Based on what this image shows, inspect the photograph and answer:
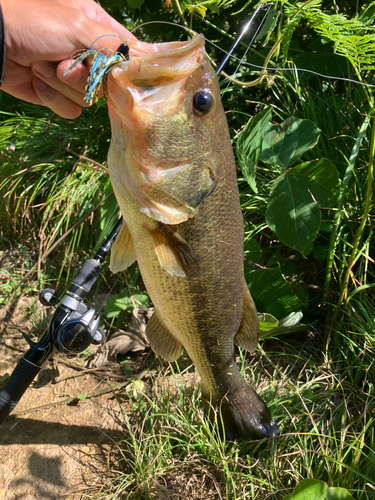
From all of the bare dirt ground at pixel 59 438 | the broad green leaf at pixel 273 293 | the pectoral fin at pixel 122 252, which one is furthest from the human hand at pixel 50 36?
the bare dirt ground at pixel 59 438

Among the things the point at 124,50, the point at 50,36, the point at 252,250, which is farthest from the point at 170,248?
the point at 252,250

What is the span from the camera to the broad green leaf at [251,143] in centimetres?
216

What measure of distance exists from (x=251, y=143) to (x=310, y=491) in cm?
171

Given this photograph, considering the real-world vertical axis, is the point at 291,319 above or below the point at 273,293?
below

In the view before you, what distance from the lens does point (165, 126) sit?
4.03ft

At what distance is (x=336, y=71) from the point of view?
2.63 metres

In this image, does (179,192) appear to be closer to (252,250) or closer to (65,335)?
(65,335)

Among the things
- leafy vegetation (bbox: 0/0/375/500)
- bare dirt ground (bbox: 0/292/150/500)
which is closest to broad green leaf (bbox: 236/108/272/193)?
leafy vegetation (bbox: 0/0/375/500)

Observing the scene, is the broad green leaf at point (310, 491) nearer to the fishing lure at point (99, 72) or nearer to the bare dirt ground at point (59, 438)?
the bare dirt ground at point (59, 438)

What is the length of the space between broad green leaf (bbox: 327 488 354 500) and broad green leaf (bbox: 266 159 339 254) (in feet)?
3.64

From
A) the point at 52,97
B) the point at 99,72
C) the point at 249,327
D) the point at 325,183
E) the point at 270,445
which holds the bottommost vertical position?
the point at 270,445

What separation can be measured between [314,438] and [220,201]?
1.42m

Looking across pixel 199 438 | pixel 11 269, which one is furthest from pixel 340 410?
pixel 11 269

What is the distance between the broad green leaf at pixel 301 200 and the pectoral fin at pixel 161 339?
2.84 ft
